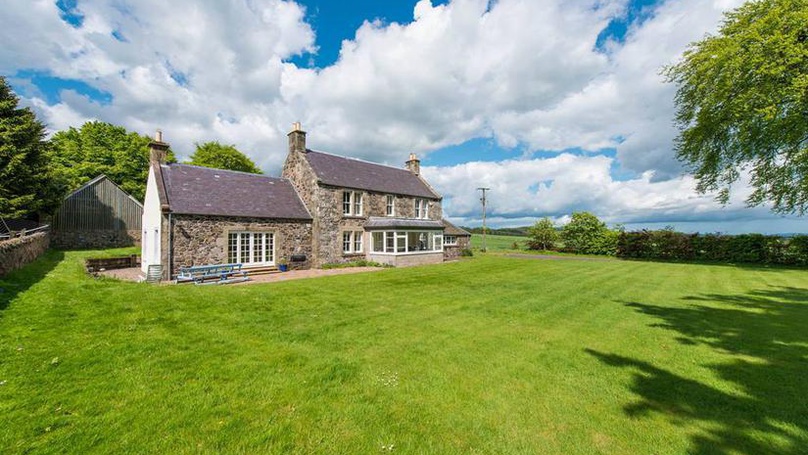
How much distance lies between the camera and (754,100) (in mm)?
17172

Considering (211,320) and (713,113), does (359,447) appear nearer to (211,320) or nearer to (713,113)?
(211,320)

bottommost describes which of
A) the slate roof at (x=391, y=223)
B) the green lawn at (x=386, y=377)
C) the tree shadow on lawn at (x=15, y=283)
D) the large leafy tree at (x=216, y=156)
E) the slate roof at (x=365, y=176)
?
the green lawn at (x=386, y=377)

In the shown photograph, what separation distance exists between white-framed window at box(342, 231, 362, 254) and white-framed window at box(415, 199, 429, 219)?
22.5 ft

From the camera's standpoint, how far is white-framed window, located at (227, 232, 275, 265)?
56.6 feet

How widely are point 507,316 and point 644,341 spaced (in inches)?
118

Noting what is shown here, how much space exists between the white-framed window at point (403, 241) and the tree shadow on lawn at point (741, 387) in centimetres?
1604

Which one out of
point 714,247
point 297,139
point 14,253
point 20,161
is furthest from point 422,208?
point 20,161

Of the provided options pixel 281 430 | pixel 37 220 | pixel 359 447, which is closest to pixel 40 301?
pixel 281 430

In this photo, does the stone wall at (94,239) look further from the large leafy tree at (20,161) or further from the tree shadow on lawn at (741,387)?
the tree shadow on lawn at (741,387)

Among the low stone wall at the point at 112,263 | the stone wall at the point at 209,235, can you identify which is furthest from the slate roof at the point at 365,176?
the low stone wall at the point at 112,263

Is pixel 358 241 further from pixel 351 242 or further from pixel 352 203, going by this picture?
pixel 352 203

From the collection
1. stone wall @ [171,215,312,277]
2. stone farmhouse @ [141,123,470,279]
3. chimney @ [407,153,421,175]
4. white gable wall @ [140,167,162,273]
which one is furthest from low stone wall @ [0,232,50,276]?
chimney @ [407,153,421,175]

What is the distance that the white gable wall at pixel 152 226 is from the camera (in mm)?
15836

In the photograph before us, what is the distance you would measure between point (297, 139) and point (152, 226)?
1017 cm
